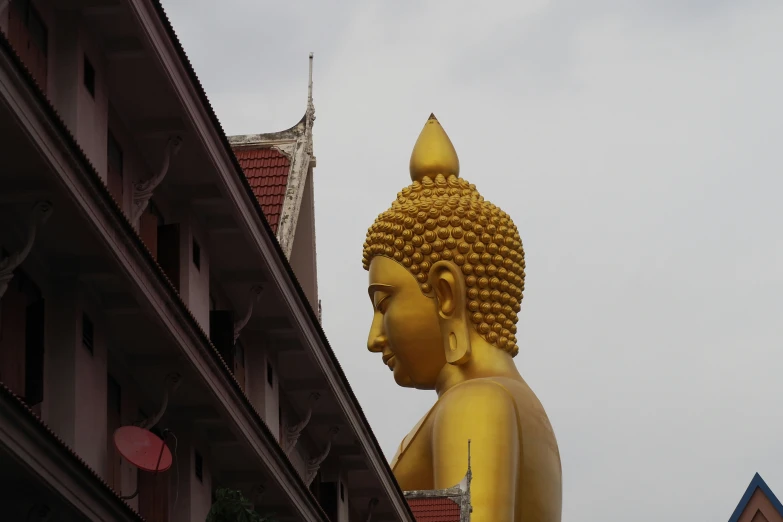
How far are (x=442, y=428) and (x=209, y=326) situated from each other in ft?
50.5

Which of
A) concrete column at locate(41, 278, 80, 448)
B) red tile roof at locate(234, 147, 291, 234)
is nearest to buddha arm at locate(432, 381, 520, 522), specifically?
red tile roof at locate(234, 147, 291, 234)

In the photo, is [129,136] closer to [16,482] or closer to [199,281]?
[199,281]

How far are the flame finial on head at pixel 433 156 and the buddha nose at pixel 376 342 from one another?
3182mm

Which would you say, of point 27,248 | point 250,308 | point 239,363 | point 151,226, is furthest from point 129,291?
point 239,363

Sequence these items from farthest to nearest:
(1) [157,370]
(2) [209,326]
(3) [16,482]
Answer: (2) [209,326] → (1) [157,370] → (3) [16,482]

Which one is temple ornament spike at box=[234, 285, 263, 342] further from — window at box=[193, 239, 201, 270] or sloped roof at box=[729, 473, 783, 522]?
sloped roof at box=[729, 473, 783, 522]

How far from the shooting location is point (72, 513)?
1114cm

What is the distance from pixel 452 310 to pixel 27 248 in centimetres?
2214

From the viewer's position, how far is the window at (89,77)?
13.7 metres

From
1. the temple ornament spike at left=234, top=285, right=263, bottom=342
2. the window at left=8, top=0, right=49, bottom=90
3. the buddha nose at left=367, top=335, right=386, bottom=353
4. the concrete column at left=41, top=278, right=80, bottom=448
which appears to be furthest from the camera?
the buddha nose at left=367, top=335, right=386, bottom=353

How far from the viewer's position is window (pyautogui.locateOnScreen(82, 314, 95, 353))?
13.2 meters

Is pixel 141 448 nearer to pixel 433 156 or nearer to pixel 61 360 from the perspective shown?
pixel 61 360

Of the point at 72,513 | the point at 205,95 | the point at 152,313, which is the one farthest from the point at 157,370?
the point at 72,513

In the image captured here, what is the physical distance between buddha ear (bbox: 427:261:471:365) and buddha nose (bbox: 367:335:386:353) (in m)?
1.38
